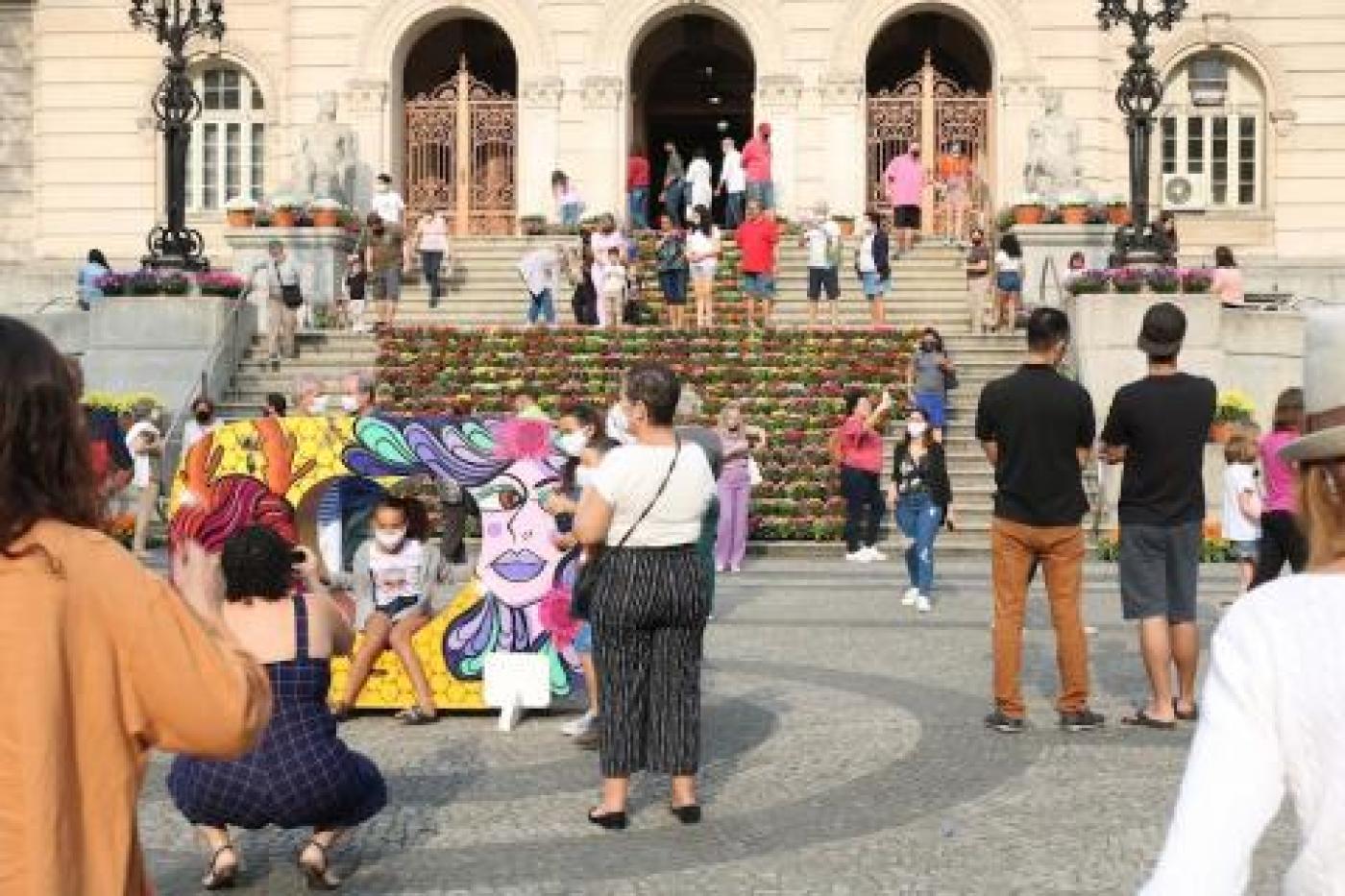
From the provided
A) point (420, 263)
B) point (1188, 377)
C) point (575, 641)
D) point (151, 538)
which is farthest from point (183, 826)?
point (420, 263)

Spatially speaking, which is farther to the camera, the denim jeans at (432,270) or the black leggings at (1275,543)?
the denim jeans at (432,270)

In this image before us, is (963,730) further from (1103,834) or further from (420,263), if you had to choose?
(420,263)

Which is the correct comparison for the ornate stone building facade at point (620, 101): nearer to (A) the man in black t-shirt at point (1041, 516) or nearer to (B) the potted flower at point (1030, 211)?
(B) the potted flower at point (1030, 211)

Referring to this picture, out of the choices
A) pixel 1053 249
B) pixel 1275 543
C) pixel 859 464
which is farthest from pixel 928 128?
pixel 1275 543

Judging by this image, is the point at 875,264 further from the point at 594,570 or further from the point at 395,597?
the point at 594,570

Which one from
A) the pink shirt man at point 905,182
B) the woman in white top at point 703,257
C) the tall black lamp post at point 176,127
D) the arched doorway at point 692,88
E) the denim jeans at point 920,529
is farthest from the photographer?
the arched doorway at point 692,88

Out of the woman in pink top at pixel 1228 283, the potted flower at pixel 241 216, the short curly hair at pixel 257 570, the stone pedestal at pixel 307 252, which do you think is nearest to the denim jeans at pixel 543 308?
the stone pedestal at pixel 307 252

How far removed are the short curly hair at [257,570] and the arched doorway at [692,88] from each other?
3010cm

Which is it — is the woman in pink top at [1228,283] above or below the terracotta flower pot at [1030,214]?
below

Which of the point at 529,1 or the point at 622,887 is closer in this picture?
the point at 622,887

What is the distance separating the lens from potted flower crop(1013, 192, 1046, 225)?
97.1 ft

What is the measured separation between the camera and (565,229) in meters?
33.1

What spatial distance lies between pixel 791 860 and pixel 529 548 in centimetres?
383

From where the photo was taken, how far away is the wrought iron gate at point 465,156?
3534 centimetres
